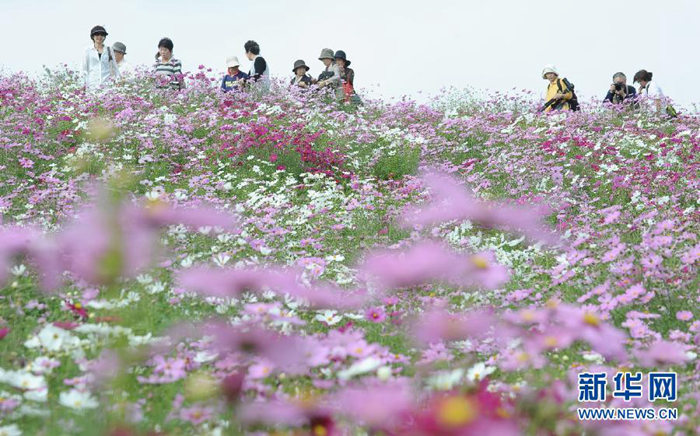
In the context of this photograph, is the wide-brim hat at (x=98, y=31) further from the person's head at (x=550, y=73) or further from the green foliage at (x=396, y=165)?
the person's head at (x=550, y=73)

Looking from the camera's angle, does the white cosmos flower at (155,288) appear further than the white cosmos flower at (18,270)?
No

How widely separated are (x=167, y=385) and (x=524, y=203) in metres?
4.00

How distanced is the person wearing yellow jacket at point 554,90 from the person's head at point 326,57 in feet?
12.2

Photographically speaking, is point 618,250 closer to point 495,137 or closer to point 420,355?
point 420,355

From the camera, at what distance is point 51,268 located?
3586mm

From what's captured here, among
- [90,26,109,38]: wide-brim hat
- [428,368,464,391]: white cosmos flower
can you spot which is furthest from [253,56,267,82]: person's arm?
[428,368,464,391]: white cosmos flower

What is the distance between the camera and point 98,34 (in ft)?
32.2

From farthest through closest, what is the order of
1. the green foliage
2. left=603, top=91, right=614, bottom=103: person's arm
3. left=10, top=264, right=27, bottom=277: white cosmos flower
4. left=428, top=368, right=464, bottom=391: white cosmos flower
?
left=603, top=91, right=614, bottom=103: person's arm, the green foliage, left=10, top=264, right=27, bottom=277: white cosmos flower, left=428, top=368, right=464, bottom=391: white cosmos flower

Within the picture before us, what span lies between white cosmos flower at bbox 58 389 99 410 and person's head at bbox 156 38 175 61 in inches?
376

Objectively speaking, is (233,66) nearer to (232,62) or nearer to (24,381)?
(232,62)

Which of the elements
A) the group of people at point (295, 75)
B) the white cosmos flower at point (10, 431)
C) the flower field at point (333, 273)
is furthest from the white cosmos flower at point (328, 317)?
the group of people at point (295, 75)

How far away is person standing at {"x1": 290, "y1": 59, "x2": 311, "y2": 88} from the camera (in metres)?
11.4

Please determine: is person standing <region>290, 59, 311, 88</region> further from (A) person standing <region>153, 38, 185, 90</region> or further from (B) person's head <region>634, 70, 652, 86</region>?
(B) person's head <region>634, 70, 652, 86</region>

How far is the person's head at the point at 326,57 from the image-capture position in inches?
457
